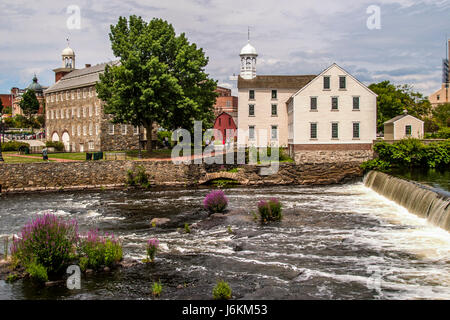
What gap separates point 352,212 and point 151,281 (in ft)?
48.8

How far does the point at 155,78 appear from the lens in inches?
1620

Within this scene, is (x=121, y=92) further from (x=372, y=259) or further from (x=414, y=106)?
(x=414, y=106)

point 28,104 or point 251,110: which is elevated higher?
point 28,104

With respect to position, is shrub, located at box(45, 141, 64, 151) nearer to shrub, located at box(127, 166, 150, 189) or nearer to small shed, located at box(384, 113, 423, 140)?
shrub, located at box(127, 166, 150, 189)

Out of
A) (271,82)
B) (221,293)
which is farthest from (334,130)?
(221,293)

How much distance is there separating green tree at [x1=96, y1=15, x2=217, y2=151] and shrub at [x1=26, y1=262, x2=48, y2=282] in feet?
95.1

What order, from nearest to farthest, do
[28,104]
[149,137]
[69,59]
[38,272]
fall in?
[38,272] < [149,137] < [69,59] < [28,104]

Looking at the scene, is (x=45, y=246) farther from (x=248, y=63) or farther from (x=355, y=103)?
(x=248, y=63)

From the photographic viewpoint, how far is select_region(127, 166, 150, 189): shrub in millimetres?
38750

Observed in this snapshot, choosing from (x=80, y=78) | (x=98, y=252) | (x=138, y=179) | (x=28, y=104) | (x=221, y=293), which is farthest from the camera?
(x=28, y=104)

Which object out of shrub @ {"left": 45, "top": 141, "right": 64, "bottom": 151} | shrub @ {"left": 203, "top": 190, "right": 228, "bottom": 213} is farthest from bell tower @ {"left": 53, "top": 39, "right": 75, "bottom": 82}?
shrub @ {"left": 203, "top": 190, "right": 228, "bottom": 213}

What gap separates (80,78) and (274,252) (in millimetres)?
57081

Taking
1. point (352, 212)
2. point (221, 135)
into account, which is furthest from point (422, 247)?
point (221, 135)

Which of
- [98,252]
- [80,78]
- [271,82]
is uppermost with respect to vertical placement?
[80,78]
